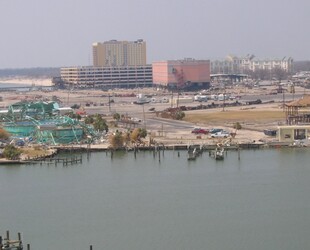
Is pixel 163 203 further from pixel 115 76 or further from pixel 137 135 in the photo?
pixel 115 76

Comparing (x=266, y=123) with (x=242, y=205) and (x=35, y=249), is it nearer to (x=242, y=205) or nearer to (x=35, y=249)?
(x=242, y=205)

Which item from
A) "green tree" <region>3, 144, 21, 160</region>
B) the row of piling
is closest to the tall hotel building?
"green tree" <region>3, 144, 21, 160</region>

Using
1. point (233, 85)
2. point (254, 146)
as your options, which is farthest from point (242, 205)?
point (233, 85)

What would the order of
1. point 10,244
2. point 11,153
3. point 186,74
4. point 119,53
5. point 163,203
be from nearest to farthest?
point 10,244 < point 163,203 < point 11,153 < point 186,74 < point 119,53

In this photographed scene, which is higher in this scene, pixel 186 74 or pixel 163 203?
pixel 186 74

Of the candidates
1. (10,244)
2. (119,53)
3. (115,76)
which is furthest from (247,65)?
(10,244)

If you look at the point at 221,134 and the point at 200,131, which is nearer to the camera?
the point at 221,134
